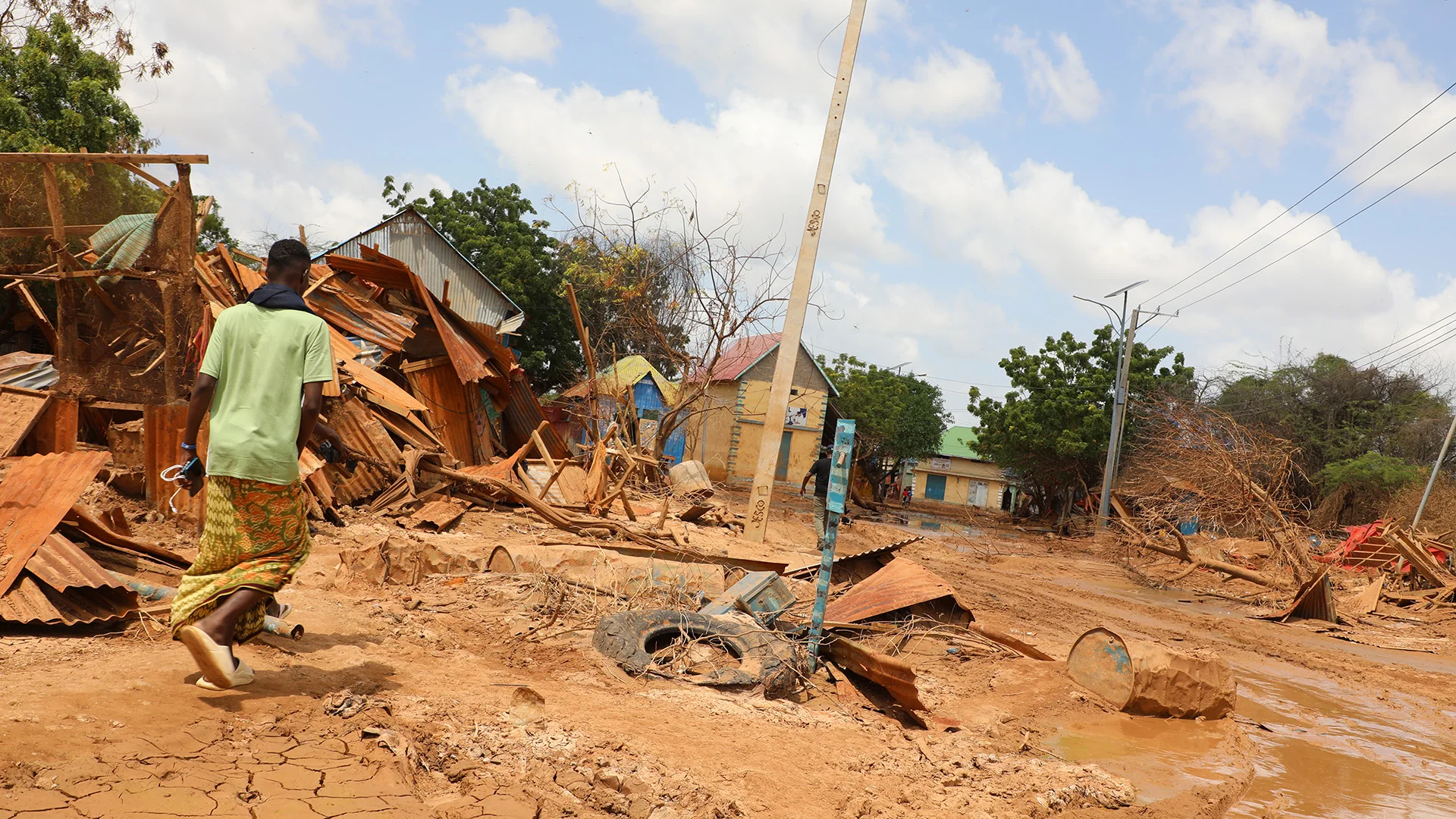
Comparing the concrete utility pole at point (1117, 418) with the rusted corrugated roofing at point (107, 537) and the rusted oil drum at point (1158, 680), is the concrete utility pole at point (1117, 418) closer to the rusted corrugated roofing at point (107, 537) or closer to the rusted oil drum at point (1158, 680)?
the rusted oil drum at point (1158, 680)

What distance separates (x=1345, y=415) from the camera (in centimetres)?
2867

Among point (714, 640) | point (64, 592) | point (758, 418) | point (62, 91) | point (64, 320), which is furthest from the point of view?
point (758, 418)

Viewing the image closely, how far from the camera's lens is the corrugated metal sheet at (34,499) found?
4.31 m

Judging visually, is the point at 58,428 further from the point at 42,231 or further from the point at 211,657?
the point at 211,657

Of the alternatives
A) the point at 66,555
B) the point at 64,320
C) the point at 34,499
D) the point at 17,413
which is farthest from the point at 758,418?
the point at 66,555

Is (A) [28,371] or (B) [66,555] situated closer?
(B) [66,555]

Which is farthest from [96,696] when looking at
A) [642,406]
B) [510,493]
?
[642,406]

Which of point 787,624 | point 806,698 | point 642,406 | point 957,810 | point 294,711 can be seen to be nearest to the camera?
point 294,711

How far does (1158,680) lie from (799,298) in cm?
610

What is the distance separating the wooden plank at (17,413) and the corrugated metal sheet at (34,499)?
1.78 meters

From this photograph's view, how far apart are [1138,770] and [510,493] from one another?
23.8ft

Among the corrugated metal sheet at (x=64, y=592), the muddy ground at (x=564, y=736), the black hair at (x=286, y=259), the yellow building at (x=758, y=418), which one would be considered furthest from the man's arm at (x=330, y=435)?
the yellow building at (x=758, y=418)

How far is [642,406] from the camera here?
101 ft

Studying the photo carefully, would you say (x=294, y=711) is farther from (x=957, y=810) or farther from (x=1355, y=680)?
(x=1355, y=680)
